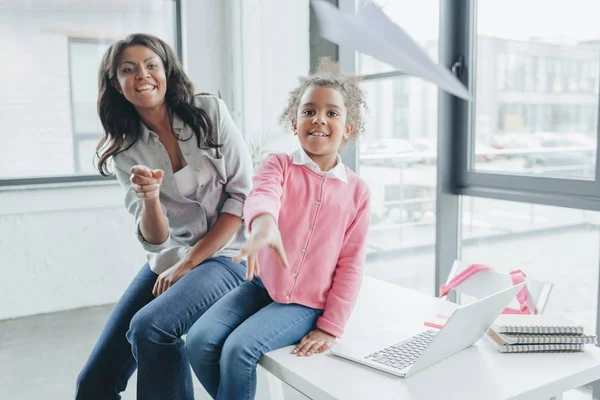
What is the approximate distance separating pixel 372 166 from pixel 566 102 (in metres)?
1.40

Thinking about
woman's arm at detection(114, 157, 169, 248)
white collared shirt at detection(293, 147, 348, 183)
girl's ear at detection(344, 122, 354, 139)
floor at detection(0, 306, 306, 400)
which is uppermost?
girl's ear at detection(344, 122, 354, 139)

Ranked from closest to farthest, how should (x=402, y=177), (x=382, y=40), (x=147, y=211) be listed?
(x=382, y=40) < (x=147, y=211) < (x=402, y=177)

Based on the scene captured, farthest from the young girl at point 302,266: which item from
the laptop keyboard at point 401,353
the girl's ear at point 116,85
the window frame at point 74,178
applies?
the window frame at point 74,178

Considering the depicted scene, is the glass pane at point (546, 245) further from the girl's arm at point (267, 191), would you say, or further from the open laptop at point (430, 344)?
the girl's arm at point (267, 191)

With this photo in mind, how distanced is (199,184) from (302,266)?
442mm

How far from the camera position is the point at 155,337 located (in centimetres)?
128

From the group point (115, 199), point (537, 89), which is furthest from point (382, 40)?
point (115, 199)

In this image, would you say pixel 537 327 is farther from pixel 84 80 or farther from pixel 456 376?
pixel 84 80

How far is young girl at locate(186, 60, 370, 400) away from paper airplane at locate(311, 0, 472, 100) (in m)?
0.89

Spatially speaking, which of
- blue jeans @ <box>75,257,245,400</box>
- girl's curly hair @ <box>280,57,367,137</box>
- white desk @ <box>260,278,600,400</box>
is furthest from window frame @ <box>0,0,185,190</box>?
white desk @ <box>260,278,600,400</box>

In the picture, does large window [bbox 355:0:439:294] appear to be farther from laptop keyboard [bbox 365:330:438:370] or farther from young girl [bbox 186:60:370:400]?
laptop keyboard [bbox 365:330:438:370]

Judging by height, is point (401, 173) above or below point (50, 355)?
above

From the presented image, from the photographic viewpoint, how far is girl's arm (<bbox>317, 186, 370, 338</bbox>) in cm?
121

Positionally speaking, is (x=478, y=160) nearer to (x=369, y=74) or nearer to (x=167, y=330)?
(x=369, y=74)
